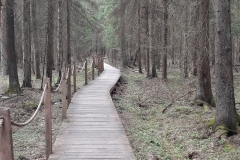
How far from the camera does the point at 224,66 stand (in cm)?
651

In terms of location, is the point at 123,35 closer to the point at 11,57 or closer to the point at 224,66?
the point at 11,57

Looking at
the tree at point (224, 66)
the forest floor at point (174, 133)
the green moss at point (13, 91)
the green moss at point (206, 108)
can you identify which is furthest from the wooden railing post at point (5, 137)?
the green moss at point (13, 91)

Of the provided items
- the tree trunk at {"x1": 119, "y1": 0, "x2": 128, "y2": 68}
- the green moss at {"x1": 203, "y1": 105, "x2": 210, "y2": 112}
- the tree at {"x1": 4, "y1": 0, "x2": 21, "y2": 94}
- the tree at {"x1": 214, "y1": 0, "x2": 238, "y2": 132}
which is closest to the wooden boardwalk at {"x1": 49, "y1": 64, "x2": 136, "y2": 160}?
the tree at {"x1": 214, "y1": 0, "x2": 238, "y2": 132}

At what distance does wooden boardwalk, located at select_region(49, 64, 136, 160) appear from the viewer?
5199mm

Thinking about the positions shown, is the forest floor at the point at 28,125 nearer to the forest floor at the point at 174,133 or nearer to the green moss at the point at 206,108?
the forest floor at the point at 174,133

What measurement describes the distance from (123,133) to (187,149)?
1.54 meters

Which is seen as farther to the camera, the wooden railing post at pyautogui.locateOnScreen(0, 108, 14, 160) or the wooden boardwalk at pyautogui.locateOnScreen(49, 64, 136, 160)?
the wooden boardwalk at pyautogui.locateOnScreen(49, 64, 136, 160)

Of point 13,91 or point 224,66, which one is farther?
point 13,91

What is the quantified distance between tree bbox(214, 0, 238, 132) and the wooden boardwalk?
244 cm

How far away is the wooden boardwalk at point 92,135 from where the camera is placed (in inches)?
205

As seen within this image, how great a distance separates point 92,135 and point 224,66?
347 centimetres

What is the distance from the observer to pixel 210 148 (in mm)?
6199

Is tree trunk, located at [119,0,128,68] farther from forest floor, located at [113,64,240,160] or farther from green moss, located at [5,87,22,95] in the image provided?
forest floor, located at [113,64,240,160]

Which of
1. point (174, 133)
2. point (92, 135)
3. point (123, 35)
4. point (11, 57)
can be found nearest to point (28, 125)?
point (92, 135)
